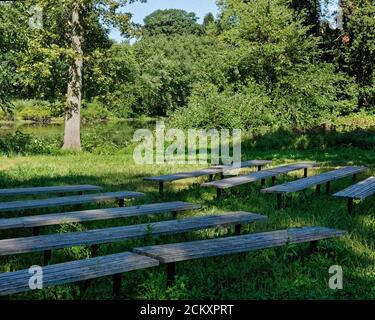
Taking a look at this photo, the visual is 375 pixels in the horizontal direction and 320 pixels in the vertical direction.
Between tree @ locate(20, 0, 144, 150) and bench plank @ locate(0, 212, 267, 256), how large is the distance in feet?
43.9

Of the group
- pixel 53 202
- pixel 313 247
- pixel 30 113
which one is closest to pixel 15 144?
pixel 53 202

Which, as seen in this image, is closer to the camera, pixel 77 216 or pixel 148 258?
pixel 148 258

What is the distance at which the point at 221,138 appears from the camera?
2128 cm

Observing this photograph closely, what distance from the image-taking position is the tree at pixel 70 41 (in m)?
17.8

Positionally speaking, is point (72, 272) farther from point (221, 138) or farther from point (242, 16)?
point (242, 16)

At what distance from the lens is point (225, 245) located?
179 inches

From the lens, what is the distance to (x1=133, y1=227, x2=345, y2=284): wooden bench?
13.8 ft

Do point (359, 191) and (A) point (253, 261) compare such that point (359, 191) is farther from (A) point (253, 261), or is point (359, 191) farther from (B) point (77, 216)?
(B) point (77, 216)

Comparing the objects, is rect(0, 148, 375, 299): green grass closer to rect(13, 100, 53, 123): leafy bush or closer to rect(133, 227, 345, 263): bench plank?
rect(133, 227, 345, 263): bench plank

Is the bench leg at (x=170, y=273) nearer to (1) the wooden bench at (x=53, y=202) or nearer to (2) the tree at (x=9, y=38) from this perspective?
(1) the wooden bench at (x=53, y=202)

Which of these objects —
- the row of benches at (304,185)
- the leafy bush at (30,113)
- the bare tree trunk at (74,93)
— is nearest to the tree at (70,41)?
the bare tree trunk at (74,93)

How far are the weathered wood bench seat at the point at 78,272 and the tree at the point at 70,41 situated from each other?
574 inches

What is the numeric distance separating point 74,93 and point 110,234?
1439cm

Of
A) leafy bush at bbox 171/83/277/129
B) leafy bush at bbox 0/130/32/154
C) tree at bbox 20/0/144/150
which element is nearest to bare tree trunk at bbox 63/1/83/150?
tree at bbox 20/0/144/150
